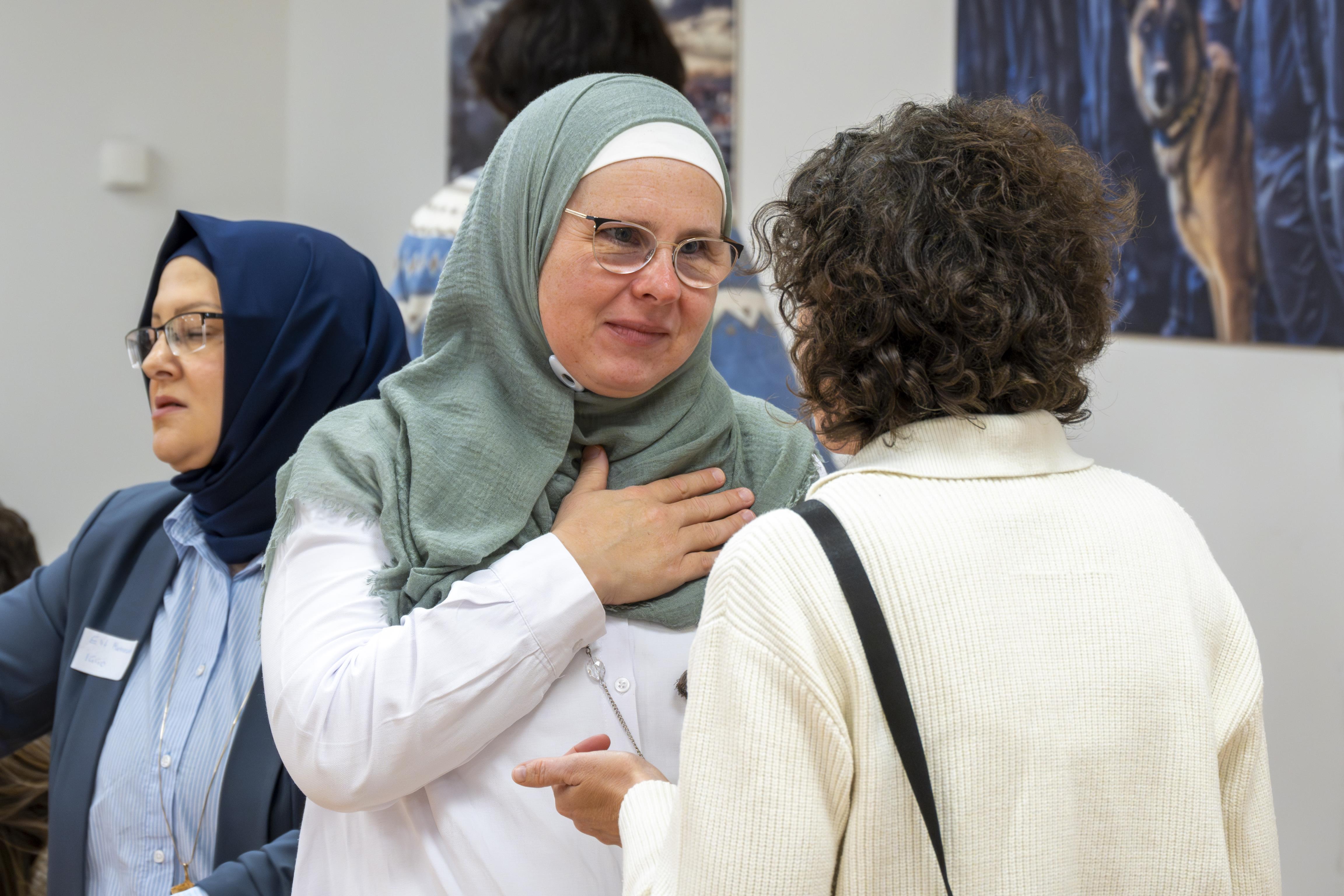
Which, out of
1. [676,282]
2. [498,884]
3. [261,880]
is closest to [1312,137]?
[676,282]

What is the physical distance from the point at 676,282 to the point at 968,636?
74 cm

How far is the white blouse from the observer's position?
1359mm

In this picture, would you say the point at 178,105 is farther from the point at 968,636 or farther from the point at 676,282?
the point at 968,636

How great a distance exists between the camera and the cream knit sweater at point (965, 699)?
3.22ft

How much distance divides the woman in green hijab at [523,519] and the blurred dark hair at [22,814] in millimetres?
1179

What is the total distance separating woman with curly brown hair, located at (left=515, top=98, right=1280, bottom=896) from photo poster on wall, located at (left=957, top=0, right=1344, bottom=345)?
1419 millimetres

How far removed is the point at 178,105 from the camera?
16.1 feet

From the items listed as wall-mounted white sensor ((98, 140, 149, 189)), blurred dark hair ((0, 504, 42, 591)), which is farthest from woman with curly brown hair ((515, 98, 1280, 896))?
wall-mounted white sensor ((98, 140, 149, 189))

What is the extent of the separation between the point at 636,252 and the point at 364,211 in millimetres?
3847

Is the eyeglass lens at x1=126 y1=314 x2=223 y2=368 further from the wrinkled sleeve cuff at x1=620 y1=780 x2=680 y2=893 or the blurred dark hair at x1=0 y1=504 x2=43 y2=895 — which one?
the wrinkled sleeve cuff at x1=620 y1=780 x2=680 y2=893

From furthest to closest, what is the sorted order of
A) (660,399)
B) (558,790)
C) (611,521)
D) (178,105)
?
1. (178,105)
2. (660,399)
3. (611,521)
4. (558,790)

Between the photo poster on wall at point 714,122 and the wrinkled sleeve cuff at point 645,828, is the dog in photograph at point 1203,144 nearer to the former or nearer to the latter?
the photo poster on wall at point 714,122

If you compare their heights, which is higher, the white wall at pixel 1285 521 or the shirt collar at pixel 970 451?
the shirt collar at pixel 970 451

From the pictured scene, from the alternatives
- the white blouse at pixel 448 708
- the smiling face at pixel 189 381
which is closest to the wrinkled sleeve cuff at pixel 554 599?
the white blouse at pixel 448 708
